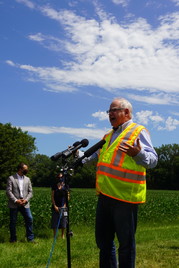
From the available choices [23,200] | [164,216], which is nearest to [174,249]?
[23,200]

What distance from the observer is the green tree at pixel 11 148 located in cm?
5888

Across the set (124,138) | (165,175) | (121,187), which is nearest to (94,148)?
(124,138)

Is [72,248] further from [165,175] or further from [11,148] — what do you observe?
[165,175]

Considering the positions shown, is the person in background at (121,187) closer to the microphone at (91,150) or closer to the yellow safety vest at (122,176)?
the yellow safety vest at (122,176)

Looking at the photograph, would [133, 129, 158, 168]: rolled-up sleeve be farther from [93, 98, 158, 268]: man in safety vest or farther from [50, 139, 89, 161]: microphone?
[50, 139, 89, 161]: microphone

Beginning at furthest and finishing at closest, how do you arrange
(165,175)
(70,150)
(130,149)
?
1. (165,175)
2. (130,149)
3. (70,150)

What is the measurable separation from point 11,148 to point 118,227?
5714cm

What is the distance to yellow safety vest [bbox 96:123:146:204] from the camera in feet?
13.3

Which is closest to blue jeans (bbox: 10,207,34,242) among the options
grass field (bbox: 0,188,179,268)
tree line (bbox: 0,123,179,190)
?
grass field (bbox: 0,188,179,268)

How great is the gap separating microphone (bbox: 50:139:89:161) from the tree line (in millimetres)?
77

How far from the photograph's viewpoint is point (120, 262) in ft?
13.3

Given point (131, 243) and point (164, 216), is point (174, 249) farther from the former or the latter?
point (164, 216)

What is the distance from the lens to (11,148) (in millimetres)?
59688

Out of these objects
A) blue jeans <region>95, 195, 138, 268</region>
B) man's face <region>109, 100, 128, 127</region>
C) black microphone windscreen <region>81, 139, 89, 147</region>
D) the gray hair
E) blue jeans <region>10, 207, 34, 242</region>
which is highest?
the gray hair
